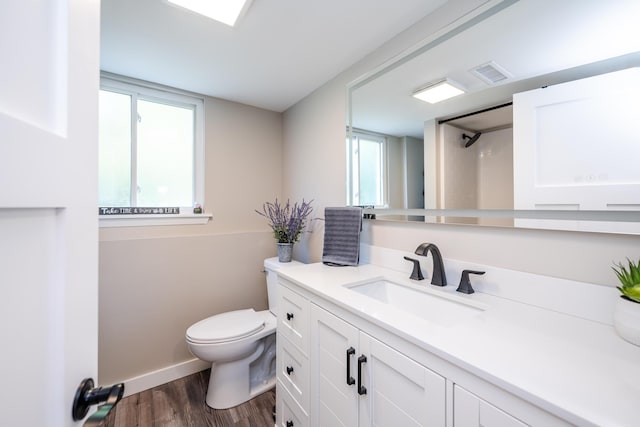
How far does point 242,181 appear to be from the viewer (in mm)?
2354

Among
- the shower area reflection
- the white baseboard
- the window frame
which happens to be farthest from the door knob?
the white baseboard

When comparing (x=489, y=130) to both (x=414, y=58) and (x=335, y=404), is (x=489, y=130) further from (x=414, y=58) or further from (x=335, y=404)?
(x=335, y=404)

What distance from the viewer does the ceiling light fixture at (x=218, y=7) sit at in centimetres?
123

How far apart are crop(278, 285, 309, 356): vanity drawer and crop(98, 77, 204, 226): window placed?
1.20 metres

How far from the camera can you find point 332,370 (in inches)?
41.8

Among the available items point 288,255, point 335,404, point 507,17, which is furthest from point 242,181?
point 507,17

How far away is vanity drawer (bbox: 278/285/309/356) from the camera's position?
Result: 1.24 metres

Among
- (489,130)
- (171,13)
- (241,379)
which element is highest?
(171,13)

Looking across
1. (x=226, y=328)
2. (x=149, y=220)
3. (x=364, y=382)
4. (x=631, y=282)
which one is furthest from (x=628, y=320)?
(x=149, y=220)

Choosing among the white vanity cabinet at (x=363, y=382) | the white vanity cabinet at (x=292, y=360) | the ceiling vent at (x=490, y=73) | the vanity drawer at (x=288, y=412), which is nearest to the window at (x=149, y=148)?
the white vanity cabinet at (x=292, y=360)

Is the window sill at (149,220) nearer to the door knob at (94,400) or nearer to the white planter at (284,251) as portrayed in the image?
the white planter at (284,251)

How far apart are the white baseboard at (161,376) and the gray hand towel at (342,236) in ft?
4.55

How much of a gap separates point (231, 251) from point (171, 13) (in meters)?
1.60

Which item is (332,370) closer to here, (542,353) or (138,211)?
(542,353)
